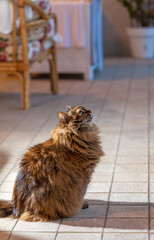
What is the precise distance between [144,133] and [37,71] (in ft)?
8.11

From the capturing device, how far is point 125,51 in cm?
741

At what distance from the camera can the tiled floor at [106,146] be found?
1.98 m

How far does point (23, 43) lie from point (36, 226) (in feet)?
7.51

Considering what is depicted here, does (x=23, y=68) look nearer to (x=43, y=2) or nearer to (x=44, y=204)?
(x=43, y=2)

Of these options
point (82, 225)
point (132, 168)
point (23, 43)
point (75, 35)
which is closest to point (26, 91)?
point (23, 43)

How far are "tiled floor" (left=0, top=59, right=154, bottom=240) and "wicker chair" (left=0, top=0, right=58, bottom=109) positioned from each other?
33 cm

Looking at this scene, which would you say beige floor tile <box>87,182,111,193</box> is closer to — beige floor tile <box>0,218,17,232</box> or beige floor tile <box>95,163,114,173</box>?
beige floor tile <box>95,163,114,173</box>

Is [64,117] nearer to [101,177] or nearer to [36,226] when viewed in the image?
[36,226]

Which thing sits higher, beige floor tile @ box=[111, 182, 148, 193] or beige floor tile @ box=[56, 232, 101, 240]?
beige floor tile @ box=[56, 232, 101, 240]

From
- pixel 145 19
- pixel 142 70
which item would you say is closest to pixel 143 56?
pixel 145 19

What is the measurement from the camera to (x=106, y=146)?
3119 millimetres

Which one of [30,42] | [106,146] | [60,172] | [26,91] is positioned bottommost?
[106,146]

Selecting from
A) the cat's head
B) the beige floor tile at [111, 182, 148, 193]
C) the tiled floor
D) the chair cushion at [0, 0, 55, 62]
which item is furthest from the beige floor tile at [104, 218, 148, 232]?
the chair cushion at [0, 0, 55, 62]

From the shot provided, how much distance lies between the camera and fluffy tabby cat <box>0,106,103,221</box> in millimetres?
1973
